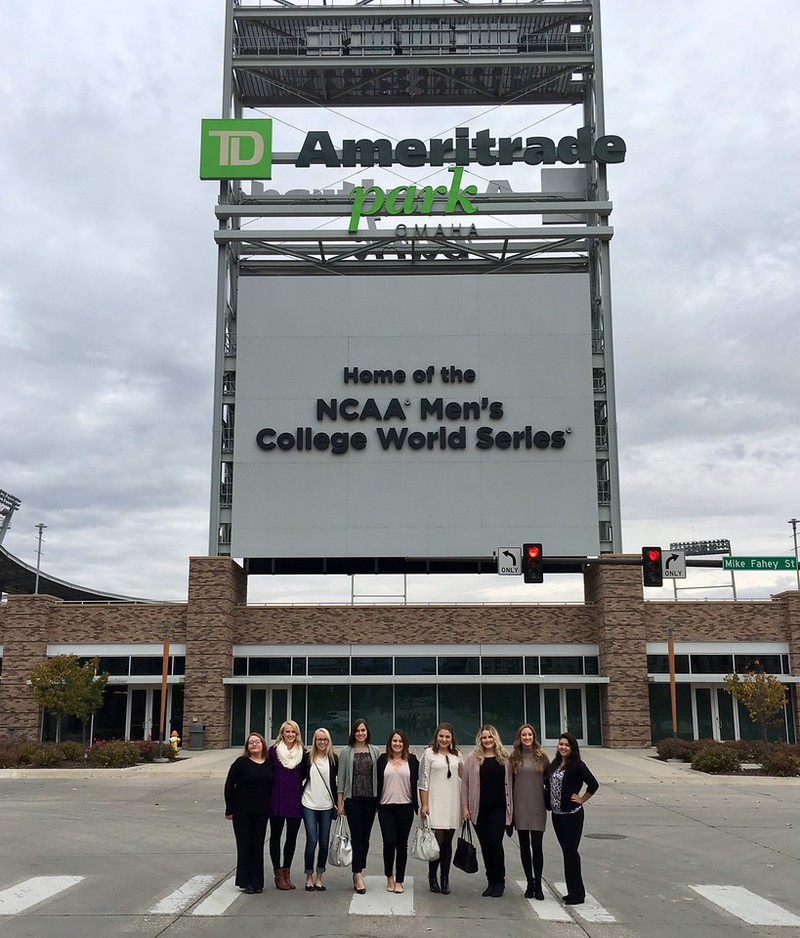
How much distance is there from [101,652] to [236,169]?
21486 mm

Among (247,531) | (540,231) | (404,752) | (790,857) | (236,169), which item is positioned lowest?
(790,857)

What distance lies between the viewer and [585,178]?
46719mm

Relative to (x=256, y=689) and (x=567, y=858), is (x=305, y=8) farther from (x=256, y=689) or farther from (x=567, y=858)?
(x=567, y=858)

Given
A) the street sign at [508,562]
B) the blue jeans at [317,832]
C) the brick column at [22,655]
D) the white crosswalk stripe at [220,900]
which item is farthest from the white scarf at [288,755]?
the brick column at [22,655]

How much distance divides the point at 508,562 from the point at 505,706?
13.1m

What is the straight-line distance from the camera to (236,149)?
44.9 meters

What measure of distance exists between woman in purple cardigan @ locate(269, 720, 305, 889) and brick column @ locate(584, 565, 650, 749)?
27696 millimetres

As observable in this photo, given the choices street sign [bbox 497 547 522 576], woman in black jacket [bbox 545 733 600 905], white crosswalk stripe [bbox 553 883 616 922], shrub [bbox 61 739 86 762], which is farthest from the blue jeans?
shrub [bbox 61 739 86 762]

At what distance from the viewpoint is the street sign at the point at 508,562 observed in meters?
27.0

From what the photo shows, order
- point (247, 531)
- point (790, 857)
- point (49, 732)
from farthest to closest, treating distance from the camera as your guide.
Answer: point (247, 531) < point (49, 732) < point (790, 857)

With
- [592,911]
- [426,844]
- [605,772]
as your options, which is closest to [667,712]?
[605,772]

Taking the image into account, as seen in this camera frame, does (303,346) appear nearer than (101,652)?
No

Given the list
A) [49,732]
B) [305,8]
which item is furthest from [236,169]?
[49,732]

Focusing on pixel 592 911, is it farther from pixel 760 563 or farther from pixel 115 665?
pixel 760 563
